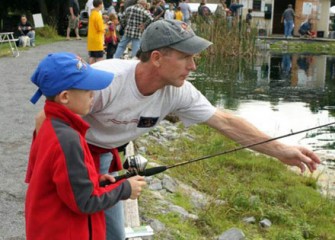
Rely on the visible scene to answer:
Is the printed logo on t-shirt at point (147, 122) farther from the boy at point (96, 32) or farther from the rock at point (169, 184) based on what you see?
the boy at point (96, 32)

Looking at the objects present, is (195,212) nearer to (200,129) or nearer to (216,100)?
(200,129)

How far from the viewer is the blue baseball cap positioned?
7.60 feet

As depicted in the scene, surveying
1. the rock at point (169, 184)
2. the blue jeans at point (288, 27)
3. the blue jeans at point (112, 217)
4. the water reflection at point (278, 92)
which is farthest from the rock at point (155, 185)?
the blue jeans at point (288, 27)

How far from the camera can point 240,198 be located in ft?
21.3

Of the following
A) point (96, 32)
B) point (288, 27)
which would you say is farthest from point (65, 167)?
point (288, 27)

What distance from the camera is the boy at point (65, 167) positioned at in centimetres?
222

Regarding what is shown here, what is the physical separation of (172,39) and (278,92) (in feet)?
46.2

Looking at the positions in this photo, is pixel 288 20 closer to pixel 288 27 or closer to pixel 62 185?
pixel 288 27

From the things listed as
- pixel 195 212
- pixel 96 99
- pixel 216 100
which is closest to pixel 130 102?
pixel 96 99

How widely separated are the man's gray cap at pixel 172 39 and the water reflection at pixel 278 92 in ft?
25.4

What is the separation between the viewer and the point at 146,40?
2.88 m

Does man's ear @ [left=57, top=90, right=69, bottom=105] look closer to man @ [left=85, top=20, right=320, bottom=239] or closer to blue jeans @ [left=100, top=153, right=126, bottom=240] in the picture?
man @ [left=85, top=20, right=320, bottom=239]

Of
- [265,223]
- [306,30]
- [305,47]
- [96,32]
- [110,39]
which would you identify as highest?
[96,32]

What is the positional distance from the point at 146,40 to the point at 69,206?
3.23 ft
